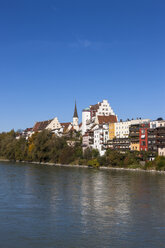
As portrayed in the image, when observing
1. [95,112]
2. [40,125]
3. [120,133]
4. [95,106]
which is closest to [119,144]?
[120,133]

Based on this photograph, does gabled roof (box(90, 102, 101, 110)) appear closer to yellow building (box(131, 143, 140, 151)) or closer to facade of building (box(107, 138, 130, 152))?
facade of building (box(107, 138, 130, 152))

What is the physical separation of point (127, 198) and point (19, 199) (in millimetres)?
9985

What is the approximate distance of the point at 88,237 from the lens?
21.4m

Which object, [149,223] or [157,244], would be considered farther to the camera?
[149,223]

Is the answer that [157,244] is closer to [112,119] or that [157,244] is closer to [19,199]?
[19,199]

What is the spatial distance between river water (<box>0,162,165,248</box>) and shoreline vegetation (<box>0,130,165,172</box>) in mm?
29384

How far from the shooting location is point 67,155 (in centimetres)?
9012

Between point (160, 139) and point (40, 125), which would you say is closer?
point (160, 139)

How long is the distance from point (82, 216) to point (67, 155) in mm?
63535

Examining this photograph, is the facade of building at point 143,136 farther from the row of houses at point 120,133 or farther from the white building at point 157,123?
the white building at point 157,123

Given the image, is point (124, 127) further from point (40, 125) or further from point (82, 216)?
point (40, 125)

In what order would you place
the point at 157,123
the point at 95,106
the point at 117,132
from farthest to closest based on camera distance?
the point at 95,106 → the point at 117,132 → the point at 157,123

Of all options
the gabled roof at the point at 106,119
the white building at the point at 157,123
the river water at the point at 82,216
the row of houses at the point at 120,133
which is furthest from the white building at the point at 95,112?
the river water at the point at 82,216

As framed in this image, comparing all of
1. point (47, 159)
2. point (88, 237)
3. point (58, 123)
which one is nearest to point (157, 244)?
point (88, 237)
